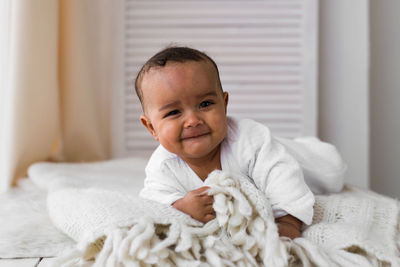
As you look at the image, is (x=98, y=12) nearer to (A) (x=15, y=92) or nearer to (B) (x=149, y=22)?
(B) (x=149, y=22)

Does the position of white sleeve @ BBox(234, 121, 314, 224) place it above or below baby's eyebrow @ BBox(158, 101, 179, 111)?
below

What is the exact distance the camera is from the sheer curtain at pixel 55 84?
161 cm

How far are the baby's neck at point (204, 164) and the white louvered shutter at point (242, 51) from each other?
1.13m

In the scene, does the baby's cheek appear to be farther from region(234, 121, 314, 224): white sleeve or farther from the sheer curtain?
the sheer curtain

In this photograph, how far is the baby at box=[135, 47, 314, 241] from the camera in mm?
857

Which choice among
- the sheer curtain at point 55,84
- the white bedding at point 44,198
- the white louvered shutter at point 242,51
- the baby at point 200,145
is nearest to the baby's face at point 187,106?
the baby at point 200,145

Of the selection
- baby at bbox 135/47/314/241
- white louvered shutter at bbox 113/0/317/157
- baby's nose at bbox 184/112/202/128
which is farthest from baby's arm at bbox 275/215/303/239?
white louvered shutter at bbox 113/0/317/157

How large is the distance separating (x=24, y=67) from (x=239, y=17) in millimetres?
992

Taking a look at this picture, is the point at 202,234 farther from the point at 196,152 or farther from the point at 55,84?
the point at 55,84

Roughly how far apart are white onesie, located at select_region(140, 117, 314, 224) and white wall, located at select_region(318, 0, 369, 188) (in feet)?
4.03

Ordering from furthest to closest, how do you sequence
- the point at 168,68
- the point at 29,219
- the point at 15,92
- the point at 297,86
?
the point at 297,86 < the point at 15,92 < the point at 29,219 < the point at 168,68

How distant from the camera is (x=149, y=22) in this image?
2.12 meters

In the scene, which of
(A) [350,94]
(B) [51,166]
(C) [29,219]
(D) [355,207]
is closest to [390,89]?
(A) [350,94]

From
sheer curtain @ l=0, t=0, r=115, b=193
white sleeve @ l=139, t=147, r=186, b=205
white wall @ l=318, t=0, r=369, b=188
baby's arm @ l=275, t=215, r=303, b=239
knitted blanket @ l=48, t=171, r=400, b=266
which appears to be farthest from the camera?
white wall @ l=318, t=0, r=369, b=188
